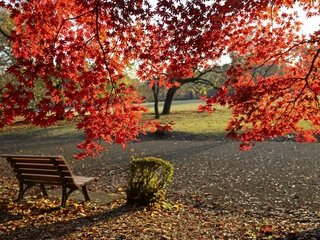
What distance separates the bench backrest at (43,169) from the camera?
7.03 metres

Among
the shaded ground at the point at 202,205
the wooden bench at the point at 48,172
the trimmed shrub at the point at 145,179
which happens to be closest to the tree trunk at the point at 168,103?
the shaded ground at the point at 202,205

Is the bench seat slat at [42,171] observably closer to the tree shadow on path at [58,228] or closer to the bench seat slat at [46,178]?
the bench seat slat at [46,178]

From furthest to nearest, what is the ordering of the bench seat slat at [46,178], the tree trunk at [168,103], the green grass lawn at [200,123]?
the tree trunk at [168,103], the green grass lawn at [200,123], the bench seat slat at [46,178]

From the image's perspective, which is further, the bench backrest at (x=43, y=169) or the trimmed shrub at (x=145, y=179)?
the trimmed shrub at (x=145, y=179)

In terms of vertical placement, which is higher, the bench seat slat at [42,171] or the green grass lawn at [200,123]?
the bench seat slat at [42,171]

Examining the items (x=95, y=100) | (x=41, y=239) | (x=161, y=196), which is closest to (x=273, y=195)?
(x=161, y=196)

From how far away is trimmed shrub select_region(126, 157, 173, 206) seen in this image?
7.16m

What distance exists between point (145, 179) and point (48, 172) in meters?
1.88

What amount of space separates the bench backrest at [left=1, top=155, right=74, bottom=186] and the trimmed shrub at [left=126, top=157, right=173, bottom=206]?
117 cm

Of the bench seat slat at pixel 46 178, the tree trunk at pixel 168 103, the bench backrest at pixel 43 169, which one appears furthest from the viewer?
the tree trunk at pixel 168 103

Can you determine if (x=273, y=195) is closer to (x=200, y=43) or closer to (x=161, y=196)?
(x=161, y=196)

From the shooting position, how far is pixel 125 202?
7641 mm

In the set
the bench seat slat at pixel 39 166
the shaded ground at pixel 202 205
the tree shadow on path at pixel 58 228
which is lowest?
the shaded ground at pixel 202 205

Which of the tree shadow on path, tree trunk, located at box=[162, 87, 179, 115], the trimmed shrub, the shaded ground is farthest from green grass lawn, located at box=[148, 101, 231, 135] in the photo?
the tree shadow on path
